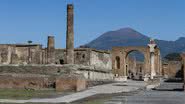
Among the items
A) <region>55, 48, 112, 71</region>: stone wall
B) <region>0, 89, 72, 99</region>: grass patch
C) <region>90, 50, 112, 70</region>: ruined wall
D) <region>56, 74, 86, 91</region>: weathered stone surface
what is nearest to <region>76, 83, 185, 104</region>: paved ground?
<region>0, 89, 72, 99</region>: grass patch

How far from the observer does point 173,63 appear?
108m

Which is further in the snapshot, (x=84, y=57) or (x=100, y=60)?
(x=100, y=60)

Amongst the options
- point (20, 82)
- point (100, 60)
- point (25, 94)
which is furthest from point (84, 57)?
point (25, 94)

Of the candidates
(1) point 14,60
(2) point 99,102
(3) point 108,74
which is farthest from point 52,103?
(3) point 108,74

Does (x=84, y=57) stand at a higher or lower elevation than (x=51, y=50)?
lower

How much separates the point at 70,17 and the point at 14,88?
58.9 ft

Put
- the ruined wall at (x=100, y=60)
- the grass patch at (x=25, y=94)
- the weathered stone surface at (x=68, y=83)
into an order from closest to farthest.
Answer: the grass patch at (x=25, y=94) → the weathered stone surface at (x=68, y=83) → the ruined wall at (x=100, y=60)

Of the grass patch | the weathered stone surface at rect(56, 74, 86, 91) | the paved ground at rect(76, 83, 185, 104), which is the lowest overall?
the paved ground at rect(76, 83, 185, 104)

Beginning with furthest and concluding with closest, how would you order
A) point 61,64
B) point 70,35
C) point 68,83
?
point 70,35, point 61,64, point 68,83

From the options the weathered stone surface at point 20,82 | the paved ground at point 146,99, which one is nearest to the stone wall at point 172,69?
the weathered stone surface at point 20,82

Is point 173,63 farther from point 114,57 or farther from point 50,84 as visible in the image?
point 50,84

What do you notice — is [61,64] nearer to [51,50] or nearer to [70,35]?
[70,35]

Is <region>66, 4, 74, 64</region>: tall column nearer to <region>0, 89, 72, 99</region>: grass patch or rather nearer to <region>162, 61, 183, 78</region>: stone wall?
<region>0, 89, 72, 99</region>: grass patch

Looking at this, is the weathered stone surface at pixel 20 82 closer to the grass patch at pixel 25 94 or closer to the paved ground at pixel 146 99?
the grass patch at pixel 25 94
